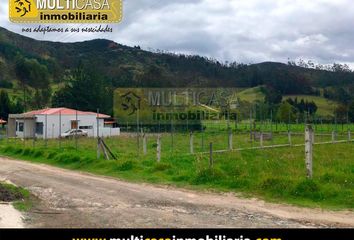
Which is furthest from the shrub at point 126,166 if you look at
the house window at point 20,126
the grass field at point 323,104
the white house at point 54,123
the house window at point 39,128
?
the grass field at point 323,104

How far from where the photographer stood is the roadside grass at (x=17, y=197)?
10506 millimetres

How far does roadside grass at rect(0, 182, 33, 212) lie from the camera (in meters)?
10.5

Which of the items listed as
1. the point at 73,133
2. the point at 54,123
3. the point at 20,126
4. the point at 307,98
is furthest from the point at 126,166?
the point at 307,98

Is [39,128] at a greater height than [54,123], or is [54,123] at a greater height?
[54,123]

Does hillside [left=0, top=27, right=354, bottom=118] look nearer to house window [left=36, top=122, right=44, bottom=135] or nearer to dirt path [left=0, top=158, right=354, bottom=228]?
house window [left=36, top=122, right=44, bottom=135]

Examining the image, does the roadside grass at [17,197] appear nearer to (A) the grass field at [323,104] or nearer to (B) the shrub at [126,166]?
(B) the shrub at [126,166]

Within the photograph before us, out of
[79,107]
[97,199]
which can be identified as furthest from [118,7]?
[79,107]

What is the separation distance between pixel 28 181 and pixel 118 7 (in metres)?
8.95

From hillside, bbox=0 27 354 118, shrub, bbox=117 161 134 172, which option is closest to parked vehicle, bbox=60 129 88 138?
hillside, bbox=0 27 354 118

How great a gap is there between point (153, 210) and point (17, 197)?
407cm

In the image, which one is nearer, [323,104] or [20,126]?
[20,126]

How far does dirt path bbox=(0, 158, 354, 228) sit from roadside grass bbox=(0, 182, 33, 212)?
0.31 metres

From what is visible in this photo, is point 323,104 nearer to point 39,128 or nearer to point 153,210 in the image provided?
point 39,128

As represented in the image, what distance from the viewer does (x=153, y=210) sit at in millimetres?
9859
